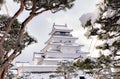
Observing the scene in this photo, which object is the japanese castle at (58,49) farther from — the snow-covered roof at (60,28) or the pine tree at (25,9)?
the pine tree at (25,9)

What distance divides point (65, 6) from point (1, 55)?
1.89 meters

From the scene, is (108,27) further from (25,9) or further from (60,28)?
(60,28)

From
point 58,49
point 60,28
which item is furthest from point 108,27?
point 60,28

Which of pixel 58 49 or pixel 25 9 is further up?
pixel 58 49

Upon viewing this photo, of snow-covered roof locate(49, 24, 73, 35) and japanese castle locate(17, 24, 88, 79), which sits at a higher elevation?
snow-covered roof locate(49, 24, 73, 35)

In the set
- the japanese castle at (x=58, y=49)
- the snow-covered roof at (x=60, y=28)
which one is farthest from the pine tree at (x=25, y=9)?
the snow-covered roof at (x=60, y=28)

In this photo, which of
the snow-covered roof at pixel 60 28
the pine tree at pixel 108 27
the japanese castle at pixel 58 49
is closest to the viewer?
the pine tree at pixel 108 27

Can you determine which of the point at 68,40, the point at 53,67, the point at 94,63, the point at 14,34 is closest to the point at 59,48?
the point at 68,40

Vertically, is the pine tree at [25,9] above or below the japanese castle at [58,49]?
below

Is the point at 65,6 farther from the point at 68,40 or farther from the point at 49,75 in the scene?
the point at 68,40

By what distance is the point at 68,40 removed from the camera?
42969 millimetres

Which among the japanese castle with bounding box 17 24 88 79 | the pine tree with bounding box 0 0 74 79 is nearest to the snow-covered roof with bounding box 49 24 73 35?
the japanese castle with bounding box 17 24 88 79

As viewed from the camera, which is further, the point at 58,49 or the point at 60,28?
the point at 60,28

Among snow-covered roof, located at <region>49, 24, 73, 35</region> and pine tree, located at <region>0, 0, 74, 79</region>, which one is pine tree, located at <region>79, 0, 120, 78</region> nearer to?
pine tree, located at <region>0, 0, 74, 79</region>
